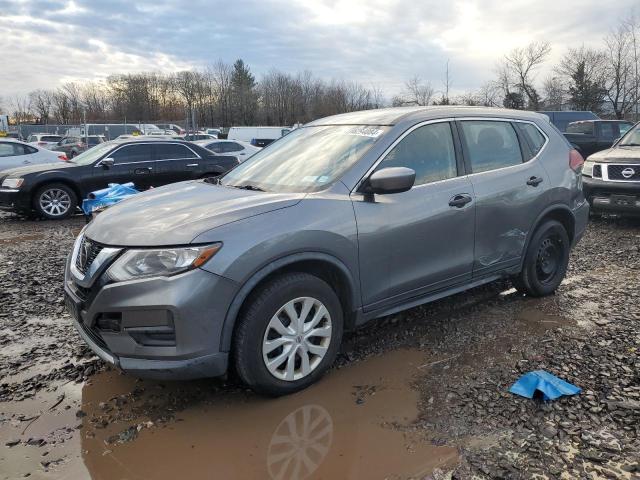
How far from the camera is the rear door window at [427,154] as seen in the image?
369 centimetres

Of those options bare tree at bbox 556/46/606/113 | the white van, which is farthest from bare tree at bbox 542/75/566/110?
the white van

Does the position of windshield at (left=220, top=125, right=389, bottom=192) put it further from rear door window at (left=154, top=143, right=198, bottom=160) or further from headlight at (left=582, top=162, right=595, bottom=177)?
rear door window at (left=154, top=143, right=198, bottom=160)

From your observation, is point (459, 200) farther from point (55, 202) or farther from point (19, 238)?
point (55, 202)

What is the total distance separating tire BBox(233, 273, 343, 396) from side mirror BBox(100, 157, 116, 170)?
8.16 metres

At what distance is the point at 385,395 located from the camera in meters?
3.23

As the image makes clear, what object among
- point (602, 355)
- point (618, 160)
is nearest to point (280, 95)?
point (618, 160)

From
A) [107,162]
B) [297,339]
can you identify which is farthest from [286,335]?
[107,162]

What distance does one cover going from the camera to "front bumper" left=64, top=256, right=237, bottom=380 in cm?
270

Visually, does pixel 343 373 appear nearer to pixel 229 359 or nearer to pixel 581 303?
pixel 229 359

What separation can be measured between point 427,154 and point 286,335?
5.84ft

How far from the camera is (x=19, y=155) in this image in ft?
42.0

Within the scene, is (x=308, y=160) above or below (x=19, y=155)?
below

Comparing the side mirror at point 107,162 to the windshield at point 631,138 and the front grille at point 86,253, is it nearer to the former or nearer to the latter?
the front grille at point 86,253

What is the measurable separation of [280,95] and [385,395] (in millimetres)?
69360
